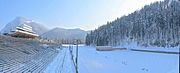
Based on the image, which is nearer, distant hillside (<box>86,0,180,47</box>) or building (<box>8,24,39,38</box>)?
building (<box>8,24,39,38</box>)

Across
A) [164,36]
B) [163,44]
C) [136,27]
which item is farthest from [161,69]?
[136,27]

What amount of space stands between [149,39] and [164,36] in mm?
8423

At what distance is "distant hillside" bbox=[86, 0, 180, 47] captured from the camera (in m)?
92.1

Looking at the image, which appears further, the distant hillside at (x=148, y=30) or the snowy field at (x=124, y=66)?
the distant hillside at (x=148, y=30)

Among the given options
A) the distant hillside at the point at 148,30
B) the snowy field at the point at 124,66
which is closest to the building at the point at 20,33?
the snowy field at the point at 124,66

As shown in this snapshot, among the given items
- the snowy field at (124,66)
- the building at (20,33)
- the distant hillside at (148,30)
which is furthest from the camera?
the distant hillside at (148,30)

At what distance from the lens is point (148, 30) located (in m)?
107

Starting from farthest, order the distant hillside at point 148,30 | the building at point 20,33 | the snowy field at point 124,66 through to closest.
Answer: the distant hillside at point 148,30
the snowy field at point 124,66
the building at point 20,33

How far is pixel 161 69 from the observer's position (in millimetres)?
22359

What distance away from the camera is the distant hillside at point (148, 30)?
92100 mm

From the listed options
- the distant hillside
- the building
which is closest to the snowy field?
the building

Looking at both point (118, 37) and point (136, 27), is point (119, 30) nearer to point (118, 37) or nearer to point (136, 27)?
point (118, 37)

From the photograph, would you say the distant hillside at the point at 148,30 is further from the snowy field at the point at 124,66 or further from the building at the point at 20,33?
the building at the point at 20,33

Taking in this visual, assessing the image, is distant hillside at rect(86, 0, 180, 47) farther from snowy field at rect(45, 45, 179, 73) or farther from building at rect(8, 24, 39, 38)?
building at rect(8, 24, 39, 38)
